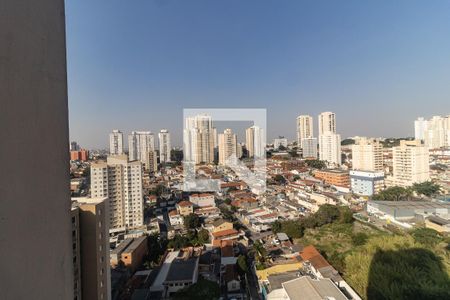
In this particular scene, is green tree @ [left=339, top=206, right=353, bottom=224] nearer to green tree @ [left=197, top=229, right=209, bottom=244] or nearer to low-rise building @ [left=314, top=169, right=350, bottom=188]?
green tree @ [left=197, top=229, right=209, bottom=244]

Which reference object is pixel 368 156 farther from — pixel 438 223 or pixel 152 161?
pixel 152 161

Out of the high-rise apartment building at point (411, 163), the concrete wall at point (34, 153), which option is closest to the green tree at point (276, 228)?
the concrete wall at point (34, 153)

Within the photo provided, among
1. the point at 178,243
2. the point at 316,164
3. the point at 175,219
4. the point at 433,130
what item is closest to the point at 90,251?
the point at 178,243

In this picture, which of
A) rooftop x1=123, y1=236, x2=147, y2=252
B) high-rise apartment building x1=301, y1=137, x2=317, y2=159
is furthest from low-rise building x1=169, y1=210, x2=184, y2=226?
high-rise apartment building x1=301, y1=137, x2=317, y2=159

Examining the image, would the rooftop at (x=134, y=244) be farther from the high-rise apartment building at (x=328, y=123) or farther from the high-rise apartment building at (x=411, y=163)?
the high-rise apartment building at (x=328, y=123)

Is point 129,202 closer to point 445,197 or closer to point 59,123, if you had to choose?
point 59,123

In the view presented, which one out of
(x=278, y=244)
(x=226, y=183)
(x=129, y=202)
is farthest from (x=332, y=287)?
(x=226, y=183)
